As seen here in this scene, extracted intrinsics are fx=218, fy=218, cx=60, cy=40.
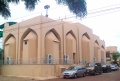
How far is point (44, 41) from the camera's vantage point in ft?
105

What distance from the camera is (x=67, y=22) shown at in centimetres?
3738

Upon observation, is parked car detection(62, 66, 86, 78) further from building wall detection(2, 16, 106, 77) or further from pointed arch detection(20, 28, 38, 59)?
pointed arch detection(20, 28, 38, 59)

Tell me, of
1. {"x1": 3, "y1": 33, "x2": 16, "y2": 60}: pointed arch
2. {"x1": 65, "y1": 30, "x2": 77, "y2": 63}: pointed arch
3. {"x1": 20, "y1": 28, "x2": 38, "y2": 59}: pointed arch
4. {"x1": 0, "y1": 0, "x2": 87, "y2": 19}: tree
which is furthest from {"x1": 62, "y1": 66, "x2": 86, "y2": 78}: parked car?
{"x1": 0, "y1": 0, "x2": 87, "y2": 19}: tree

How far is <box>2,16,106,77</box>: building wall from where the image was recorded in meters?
32.0

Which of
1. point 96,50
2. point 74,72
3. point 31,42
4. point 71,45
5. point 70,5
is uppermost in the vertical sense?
point 70,5

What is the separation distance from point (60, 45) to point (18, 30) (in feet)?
24.1

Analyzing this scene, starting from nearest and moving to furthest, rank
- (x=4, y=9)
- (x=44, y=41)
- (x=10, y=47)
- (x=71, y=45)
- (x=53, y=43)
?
(x=4, y=9) < (x=44, y=41) < (x=53, y=43) < (x=10, y=47) < (x=71, y=45)

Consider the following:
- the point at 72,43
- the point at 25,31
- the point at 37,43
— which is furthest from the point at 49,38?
the point at 72,43

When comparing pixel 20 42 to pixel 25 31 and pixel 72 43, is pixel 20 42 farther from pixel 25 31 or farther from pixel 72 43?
pixel 72 43

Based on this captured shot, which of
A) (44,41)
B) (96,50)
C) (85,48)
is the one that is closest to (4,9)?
(44,41)

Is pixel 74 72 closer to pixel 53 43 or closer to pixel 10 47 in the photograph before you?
pixel 53 43

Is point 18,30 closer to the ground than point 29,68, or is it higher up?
higher up

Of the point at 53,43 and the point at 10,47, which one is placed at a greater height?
the point at 53,43

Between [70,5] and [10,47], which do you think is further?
[10,47]
